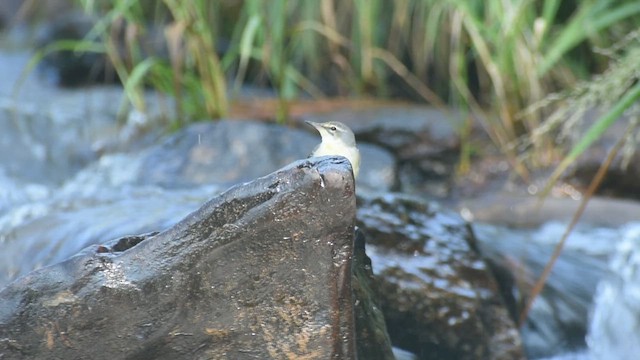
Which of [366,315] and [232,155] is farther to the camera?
[232,155]

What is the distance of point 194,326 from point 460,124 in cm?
436

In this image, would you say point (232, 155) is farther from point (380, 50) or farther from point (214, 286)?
point (214, 286)

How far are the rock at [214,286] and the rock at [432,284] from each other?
116 centimetres

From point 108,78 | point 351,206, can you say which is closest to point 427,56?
point 108,78

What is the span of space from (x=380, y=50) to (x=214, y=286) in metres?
4.99

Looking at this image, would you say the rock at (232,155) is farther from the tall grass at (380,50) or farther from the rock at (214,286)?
the rock at (214,286)

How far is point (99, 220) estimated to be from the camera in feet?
13.8

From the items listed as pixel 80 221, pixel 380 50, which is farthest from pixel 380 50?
pixel 80 221

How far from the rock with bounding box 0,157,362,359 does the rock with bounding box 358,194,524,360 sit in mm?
1164

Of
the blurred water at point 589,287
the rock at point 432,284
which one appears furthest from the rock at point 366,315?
the blurred water at point 589,287

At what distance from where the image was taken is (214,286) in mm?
2613

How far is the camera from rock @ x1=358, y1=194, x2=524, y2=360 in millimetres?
3803

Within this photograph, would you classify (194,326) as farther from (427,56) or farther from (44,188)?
(427,56)

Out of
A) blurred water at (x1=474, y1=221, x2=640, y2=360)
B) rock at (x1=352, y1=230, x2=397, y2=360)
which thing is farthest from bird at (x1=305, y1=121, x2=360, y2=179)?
blurred water at (x1=474, y1=221, x2=640, y2=360)
